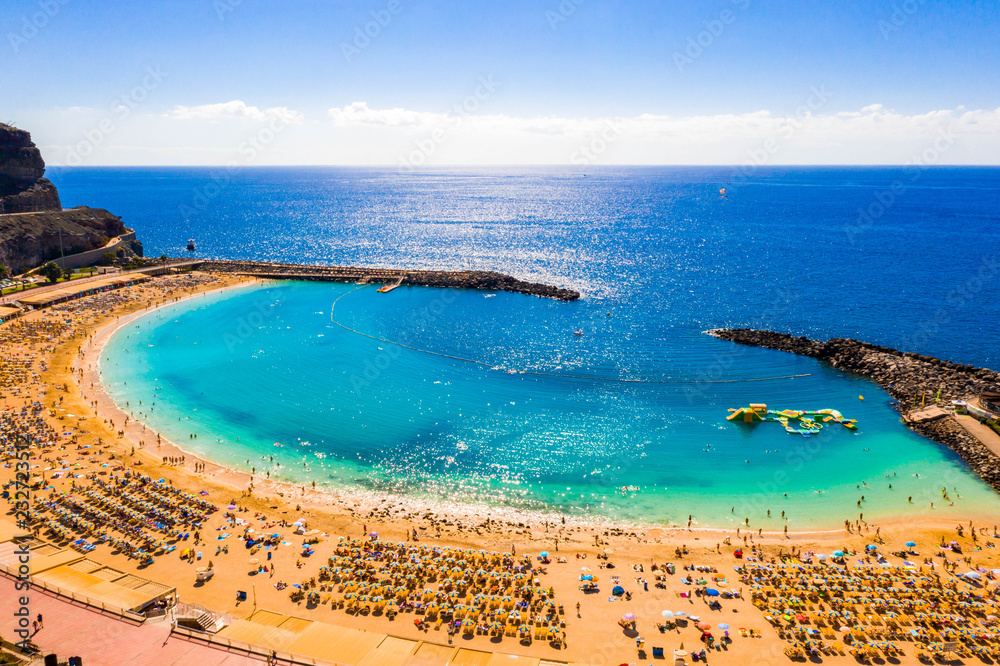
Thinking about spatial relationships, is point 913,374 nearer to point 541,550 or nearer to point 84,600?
point 541,550

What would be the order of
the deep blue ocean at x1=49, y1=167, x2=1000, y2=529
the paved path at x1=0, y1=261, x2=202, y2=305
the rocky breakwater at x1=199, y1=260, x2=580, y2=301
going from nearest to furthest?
the deep blue ocean at x1=49, y1=167, x2=1000, y2=529, the paved path at x1=0, y1=261, x2=202, y2=305, the rocky breakwater at x1=199, y1=260, x2=580, y2=301

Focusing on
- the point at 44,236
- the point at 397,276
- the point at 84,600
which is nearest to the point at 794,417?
the point at 84,600

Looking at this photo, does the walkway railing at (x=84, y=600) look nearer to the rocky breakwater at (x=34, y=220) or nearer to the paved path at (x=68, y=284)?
the paved path at (x=68, y=284)

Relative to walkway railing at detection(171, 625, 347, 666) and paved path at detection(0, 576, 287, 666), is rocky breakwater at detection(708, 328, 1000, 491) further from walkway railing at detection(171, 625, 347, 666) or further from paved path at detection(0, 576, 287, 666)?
paved path at detection(0, 576, 287, 666)

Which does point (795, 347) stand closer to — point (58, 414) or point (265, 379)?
point (265, 379)

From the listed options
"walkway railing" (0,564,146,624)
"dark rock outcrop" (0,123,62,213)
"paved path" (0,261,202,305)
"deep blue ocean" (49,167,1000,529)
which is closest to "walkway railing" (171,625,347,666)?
"walkway railing" (0,564,146,624)

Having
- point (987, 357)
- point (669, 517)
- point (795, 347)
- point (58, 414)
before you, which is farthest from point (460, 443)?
point (987, 357)

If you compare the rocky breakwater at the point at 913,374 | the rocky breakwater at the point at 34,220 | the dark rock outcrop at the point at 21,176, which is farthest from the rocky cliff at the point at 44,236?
the rocky breakwater at the point at 913,374
